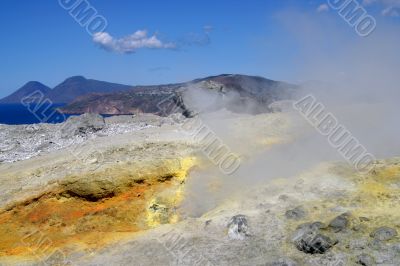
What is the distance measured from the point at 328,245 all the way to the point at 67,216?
34.6 feet

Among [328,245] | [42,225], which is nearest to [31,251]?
[42,225]

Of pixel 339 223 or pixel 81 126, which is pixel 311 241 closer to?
pixel 339 223

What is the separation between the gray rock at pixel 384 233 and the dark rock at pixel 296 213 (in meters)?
2.49

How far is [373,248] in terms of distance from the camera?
42.8 ft

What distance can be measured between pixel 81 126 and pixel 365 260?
89.2 ft

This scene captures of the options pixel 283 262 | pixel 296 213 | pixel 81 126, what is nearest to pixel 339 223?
pixel 296 213

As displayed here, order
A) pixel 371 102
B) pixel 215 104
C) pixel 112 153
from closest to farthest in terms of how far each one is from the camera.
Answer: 1. pixel 112 153
2. pixel 371 102
3. pixel 215 104

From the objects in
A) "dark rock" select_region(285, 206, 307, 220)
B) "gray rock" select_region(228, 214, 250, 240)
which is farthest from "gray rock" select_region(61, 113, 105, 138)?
"dark rock" select_region(285, 206, 307, 220)

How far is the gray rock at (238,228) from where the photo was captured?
48.9ft

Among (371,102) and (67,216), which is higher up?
(371,102)

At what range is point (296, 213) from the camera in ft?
50.7

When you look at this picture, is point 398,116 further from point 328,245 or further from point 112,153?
point 112,153

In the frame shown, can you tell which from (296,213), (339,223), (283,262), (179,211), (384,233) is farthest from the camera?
(179,211)

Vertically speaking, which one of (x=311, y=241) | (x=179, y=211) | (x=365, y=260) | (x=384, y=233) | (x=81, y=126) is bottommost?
(x=81, y=126)
